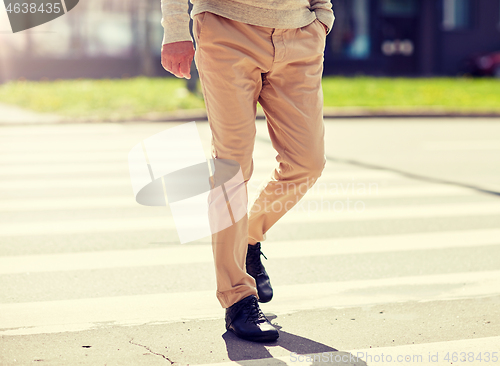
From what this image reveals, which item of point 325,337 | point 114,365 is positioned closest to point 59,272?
point 114,365

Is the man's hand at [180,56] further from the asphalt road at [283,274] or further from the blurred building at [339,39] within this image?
the blurred building at [339,39]

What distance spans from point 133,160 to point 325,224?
146 inches

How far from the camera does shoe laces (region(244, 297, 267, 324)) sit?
2.82m

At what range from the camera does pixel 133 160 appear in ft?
26.7

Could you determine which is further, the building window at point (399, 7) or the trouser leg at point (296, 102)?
the building window at point (399, 7)

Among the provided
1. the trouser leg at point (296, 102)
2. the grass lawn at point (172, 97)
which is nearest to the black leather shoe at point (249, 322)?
the trouser leg at point (296, 102)

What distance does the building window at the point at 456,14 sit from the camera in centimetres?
2673

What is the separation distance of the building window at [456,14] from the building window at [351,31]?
3.38m

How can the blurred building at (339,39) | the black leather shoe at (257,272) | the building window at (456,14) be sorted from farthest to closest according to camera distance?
the building window at (456,14), the blurred building at (339,39), the black leather shoe at (257,272)

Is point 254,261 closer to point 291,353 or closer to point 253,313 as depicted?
point 253,313

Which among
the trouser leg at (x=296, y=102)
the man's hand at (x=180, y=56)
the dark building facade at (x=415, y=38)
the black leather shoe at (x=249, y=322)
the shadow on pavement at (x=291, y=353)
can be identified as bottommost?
the dark building facade at (x=415, y=38)

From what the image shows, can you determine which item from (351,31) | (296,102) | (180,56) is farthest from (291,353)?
(351,31)

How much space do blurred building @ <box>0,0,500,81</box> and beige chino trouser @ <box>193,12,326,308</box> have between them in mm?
20470

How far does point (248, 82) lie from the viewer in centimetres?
278
